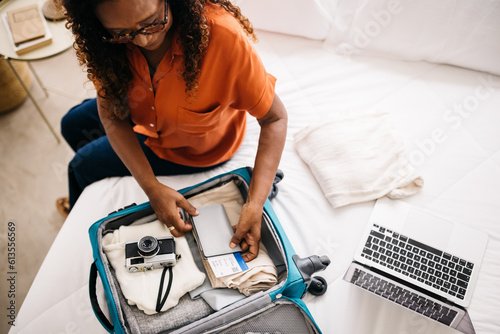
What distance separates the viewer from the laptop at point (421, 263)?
92cm

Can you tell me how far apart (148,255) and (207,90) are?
17.5 inches

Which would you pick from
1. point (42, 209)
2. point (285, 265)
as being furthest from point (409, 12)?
point (42, 209)

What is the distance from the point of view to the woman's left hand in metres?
0.87

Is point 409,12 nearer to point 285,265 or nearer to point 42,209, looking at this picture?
point 285,265

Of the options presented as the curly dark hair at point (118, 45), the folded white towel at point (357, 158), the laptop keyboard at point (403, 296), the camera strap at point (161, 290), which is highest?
the curly dark hair at point (118, 45)

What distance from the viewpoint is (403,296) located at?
3.06 ft

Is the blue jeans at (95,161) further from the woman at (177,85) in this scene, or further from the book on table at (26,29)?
the book on table at (26,29)

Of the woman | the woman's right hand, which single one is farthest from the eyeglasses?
the woman's right hand

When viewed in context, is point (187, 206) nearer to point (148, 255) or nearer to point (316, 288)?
point (148, 255)

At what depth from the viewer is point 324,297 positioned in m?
0.97

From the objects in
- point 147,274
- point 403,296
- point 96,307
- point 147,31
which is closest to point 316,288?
point 403,296

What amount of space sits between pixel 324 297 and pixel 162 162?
672mm

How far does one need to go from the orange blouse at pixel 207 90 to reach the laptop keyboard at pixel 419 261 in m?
0.54

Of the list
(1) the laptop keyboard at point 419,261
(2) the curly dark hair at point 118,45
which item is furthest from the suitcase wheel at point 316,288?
(2) the curly dark hair at point 118,45
